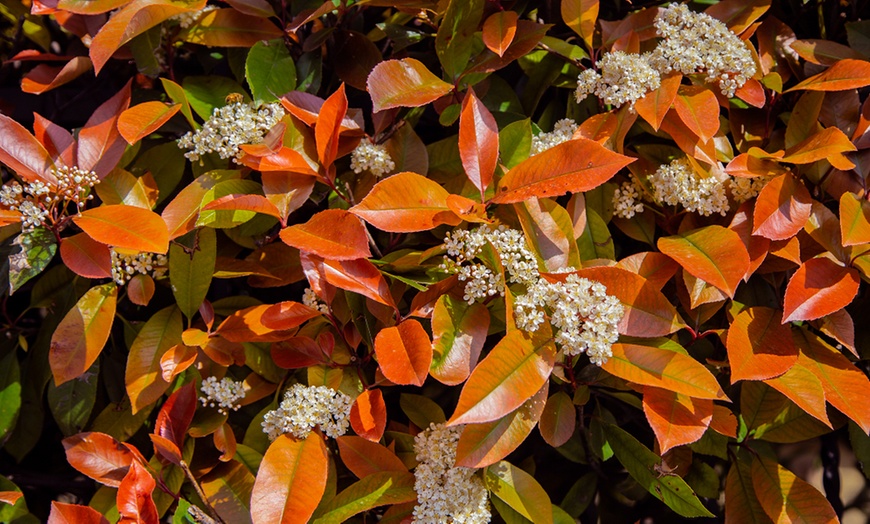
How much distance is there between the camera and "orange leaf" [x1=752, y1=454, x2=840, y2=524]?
94 cm

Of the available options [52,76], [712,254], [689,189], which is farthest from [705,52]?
[52,76]

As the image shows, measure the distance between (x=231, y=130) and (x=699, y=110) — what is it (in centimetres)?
65

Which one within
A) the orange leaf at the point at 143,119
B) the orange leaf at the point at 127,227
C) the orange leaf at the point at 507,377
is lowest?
the orange leaf at the point at 507,377

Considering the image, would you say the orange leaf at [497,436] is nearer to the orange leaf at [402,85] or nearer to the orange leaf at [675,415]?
the orange leaf at [675,415]

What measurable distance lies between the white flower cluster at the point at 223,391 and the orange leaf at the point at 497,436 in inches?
13.4

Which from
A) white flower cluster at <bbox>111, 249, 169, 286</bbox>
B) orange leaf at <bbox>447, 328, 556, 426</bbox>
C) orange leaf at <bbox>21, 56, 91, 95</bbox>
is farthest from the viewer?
orange leaf at <bbox>21, 56, 91, 95</bbox>

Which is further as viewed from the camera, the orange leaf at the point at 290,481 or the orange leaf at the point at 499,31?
the orange leaf at the point at 499,31

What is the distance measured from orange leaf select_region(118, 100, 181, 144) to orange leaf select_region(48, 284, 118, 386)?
0.72ft

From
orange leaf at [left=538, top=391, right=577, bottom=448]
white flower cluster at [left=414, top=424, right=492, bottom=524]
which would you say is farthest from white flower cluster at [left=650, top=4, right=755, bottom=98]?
white flower cluster at [left=414, top=424, right=492, bottom=524]

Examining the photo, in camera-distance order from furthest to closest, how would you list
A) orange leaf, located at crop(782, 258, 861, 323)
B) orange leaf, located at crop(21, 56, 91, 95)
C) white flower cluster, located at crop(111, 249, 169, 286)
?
orange leaf, located at crop(21, 56, 91, 95), white flower cluster, located at crop(111, 249, 169, 286), orange leaf, located at crop(782, 258, 861, 323)

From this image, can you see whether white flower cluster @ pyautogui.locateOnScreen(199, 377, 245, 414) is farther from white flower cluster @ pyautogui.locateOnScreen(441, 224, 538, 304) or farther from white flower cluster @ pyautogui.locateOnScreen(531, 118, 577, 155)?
white flower cluster @ pyautogui.locateOnScreen(531, 118, 577, 155)

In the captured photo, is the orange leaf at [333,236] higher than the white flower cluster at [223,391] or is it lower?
higher

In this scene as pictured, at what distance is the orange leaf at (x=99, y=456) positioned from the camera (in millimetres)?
992

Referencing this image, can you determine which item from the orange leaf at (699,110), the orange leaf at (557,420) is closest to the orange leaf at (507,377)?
the orange leaf at (557,420)
